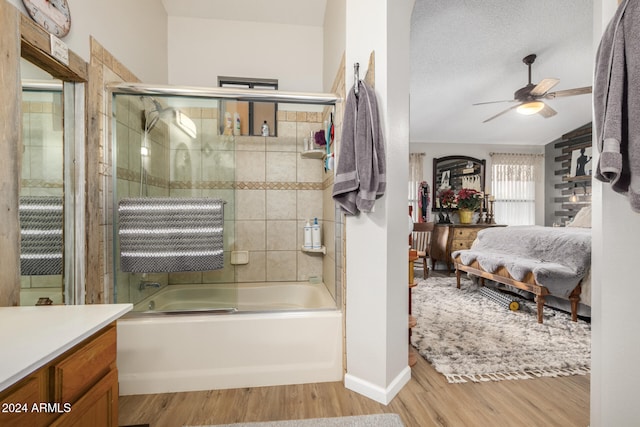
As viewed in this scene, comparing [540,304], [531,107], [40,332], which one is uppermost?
[531,107]

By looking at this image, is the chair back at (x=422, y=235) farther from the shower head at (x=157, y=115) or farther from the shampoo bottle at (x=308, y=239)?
the shower head at (x=157, y=115)

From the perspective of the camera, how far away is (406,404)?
1562 mm

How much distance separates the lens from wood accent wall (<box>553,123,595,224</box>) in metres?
4.97

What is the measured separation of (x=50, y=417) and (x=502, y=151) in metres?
6.72

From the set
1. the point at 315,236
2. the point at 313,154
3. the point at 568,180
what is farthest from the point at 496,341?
the point at 568,180

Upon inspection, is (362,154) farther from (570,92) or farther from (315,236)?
(570,92)

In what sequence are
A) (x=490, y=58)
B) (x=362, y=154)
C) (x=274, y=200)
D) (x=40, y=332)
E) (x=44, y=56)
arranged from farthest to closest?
(x=490, y=58)
(x=274, y=200)
(x=362, y=154)
(x=44, y=56)
(x=40, y=332)

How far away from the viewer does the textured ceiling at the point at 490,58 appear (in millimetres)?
2641

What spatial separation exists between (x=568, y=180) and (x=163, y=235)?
627 centimetres

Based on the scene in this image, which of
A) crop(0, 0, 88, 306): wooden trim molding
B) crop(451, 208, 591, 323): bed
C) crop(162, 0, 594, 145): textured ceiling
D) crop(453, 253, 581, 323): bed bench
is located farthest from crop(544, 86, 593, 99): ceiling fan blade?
crop(0, 0, 88, 306): wooden trim molding

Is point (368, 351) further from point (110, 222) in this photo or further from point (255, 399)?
point (110, 222)

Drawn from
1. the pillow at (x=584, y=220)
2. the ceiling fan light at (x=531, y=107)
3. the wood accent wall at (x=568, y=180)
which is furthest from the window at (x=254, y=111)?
the wood accent wall at (x=568, y=180)

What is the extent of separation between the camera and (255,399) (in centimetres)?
163

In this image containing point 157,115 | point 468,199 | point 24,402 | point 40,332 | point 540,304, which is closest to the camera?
point 24,402
